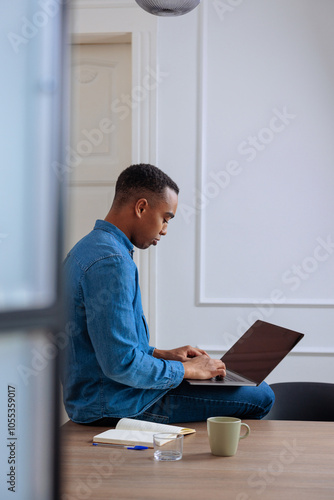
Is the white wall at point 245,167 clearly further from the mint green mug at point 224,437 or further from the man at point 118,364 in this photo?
the mint green mug at point 224,437

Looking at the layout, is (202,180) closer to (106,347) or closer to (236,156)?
(236,156)

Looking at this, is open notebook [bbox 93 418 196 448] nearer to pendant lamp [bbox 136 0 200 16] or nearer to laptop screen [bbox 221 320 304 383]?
laptop screen [bbox 221 320 304 383]

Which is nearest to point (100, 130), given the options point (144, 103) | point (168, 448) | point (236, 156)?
point (144, 103)

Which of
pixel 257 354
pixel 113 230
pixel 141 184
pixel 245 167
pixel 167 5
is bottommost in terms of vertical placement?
pixel 257 354

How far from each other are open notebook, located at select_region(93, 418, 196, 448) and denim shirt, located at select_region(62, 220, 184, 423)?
0.08 m

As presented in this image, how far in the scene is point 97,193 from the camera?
306 centimetres

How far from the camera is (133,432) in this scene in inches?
52.7

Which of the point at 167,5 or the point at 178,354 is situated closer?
the point at 178,354

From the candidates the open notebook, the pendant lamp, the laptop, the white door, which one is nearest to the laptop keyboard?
the laptop

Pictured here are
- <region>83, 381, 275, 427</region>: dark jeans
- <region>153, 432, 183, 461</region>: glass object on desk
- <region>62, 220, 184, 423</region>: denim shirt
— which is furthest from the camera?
<region>83, 381, 275, 427</region>: dark jeans

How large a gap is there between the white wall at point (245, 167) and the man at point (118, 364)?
1308 mm

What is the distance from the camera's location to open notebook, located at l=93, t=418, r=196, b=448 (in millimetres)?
1284

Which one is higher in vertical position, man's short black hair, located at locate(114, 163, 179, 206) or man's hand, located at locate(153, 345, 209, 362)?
man's short black hair, located at locate(114, 163, 179, 206)

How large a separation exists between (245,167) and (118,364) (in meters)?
1.79
